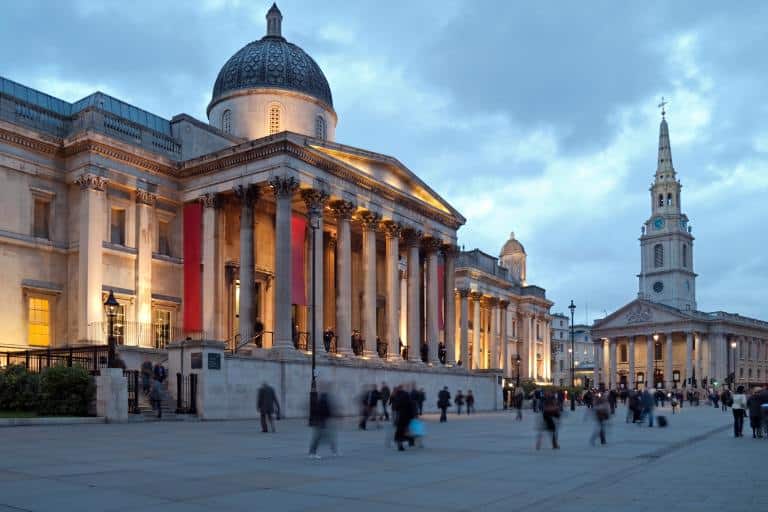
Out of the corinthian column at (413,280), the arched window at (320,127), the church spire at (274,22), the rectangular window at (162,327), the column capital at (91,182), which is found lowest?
the rectangular window at (162,327)

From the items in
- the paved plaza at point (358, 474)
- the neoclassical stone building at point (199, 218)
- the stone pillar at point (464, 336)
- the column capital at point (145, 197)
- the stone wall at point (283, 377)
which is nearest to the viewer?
the paved plaza at point (358, 474)

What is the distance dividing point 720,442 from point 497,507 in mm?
16495

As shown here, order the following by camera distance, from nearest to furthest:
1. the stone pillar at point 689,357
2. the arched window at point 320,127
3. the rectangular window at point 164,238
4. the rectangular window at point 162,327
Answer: the rectangular window at point 162,327 < the rectangular window at point 164,238 < the arched window at point 320,127 < the stone pillar at point 689,357

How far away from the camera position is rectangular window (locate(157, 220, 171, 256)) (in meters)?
41.8

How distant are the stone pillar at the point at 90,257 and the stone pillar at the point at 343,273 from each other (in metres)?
11.8

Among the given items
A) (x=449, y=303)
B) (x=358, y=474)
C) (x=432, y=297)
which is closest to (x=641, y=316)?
(x=449, y=303)

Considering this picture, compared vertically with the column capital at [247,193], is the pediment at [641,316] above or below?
below

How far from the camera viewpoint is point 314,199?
40.6 m

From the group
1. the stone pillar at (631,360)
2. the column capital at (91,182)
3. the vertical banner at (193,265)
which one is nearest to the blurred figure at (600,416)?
the vertical banner at (193,265)

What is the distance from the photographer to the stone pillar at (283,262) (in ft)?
123

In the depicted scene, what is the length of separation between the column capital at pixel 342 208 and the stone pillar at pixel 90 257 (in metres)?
11.6

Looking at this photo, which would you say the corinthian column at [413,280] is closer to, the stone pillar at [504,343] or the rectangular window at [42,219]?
the rectangular window at [42,219]

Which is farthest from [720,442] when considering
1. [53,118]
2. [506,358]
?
[506,358]

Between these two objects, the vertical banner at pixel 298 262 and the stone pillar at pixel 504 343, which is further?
the stone pillar at pixel 504 343
